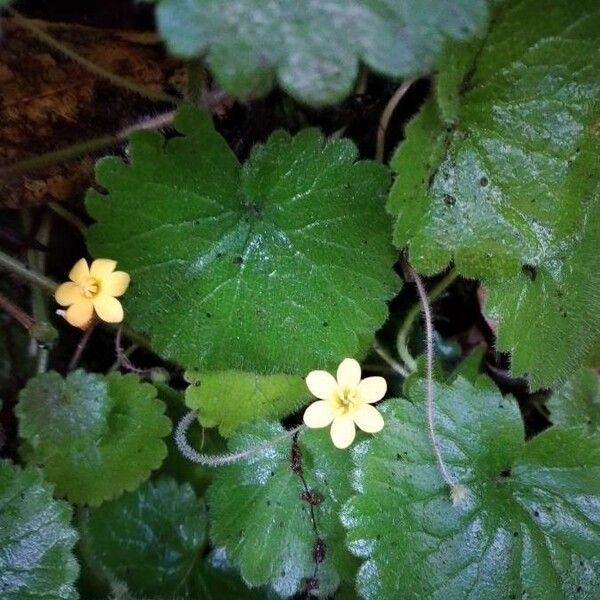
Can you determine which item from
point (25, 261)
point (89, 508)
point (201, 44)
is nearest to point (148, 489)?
point (89, 508)

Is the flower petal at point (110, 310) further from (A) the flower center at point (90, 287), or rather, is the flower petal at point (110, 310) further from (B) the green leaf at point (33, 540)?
(B) the green leaf at point (33, 540)

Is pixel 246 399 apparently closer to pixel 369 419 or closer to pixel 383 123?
pixel 369 419

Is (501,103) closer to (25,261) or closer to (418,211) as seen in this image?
(418,211)

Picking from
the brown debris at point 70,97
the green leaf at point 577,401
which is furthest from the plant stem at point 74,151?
the green leaf at point 577,401

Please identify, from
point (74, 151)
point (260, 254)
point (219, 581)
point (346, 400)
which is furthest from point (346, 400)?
point (74, 151)

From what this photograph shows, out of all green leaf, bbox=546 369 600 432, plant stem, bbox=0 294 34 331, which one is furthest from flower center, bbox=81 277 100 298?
green leaf, bbox=546 369 600 432
